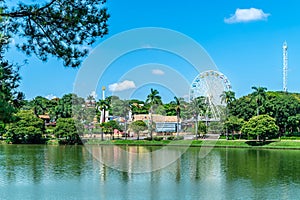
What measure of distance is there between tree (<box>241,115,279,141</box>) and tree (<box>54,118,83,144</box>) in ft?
60.0

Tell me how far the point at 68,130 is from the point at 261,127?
20207 millimetres

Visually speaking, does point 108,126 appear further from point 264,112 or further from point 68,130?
point 264,112

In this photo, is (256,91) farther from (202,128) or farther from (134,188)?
(134,188)

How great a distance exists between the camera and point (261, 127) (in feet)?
132

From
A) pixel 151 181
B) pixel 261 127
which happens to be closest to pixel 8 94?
A: pixel 151 181

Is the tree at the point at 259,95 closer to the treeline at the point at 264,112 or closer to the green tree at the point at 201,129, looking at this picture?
the treeline at the point at 264,112

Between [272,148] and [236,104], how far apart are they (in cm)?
969

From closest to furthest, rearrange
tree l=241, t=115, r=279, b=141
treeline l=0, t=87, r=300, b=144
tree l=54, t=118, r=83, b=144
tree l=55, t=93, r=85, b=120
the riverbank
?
the riverbank < tree l=241, t=115, r=279, b=141 < treeline l=0, t=87, r=300, b=144 < tree l=54, t=118, r=83, b=144 < tree l=55, t=93, r=85, b=120

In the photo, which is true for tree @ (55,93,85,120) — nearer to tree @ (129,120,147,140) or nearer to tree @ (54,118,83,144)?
tree @ (54,118,83,144)

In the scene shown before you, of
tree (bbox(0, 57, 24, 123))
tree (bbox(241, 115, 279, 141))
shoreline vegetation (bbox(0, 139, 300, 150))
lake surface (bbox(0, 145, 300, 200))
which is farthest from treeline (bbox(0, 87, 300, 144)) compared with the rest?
tree (bbox(0, 57, 24, 123))

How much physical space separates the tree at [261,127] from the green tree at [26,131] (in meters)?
22.5

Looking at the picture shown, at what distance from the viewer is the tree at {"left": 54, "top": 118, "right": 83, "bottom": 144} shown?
44969 mm

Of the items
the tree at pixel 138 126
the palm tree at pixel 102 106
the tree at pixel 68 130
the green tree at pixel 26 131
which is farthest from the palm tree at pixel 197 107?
the green tree at pixel 26 131

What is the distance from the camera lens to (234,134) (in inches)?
1884
